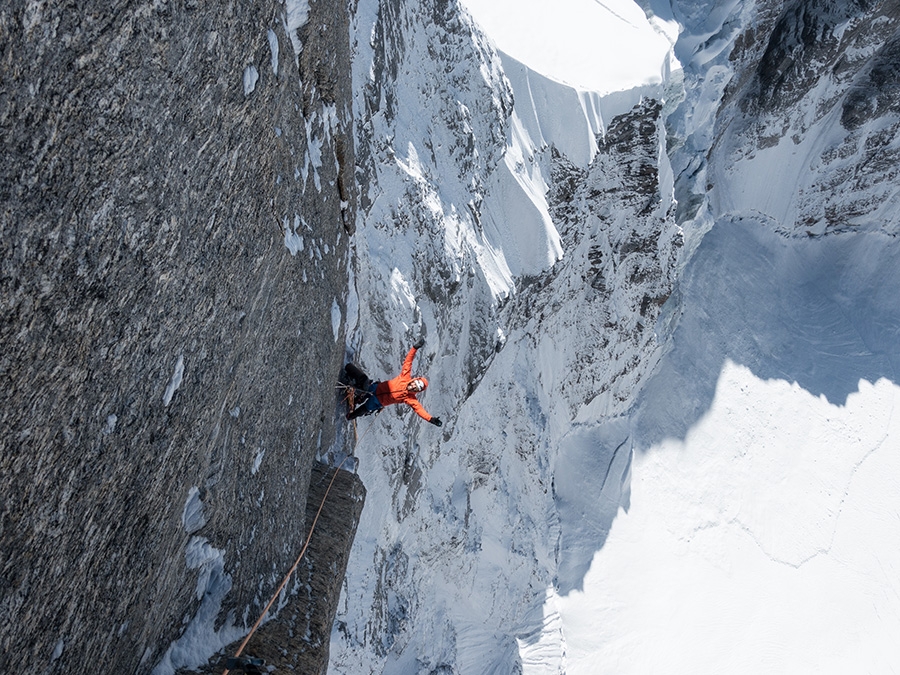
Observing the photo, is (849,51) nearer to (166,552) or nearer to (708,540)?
(708,540)

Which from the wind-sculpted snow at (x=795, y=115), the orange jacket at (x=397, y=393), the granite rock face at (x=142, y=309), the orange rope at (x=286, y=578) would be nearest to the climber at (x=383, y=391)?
the orange jacket at (x=397, y=393)

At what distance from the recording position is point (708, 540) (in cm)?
1895

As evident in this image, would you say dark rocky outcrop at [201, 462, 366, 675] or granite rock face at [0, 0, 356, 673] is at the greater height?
granite rock face at [0, 0, 356, 673]

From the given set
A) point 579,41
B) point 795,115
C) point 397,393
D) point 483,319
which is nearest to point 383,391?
point 397,393

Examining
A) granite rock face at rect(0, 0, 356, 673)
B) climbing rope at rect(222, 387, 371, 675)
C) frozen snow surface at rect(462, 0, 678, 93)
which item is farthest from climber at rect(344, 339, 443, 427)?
frozen snow surface at rect(462, 0, 678, 93)

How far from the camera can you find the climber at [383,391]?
802 centimetres

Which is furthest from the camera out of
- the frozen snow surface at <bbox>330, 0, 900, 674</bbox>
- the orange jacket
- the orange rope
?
the frozen snow surface at <bbox>330, 0, 900, 674</bbox>

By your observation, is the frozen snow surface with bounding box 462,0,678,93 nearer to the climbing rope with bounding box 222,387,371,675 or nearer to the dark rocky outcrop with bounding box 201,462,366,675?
Answer: the climbing rope with bounding box 222,387,371,675

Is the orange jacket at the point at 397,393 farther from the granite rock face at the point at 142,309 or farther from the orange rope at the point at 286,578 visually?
the granite rock face at the point at 142,309

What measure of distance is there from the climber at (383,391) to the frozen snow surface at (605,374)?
702mm

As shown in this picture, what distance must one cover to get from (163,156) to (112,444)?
5.53ft

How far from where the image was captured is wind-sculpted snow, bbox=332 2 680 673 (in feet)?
30.3

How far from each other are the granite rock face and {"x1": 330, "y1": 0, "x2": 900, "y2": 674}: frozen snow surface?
2.95 m

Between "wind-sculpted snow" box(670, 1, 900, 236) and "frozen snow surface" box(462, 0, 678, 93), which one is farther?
"wind-sculpted snow" box(670, 1, 900, 236)
